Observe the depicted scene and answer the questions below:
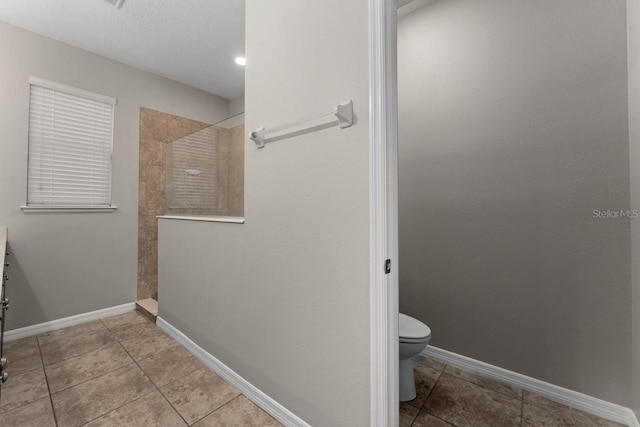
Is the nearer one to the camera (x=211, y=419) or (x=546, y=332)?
(x=211, y=419)

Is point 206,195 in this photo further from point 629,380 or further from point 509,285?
point 629,380

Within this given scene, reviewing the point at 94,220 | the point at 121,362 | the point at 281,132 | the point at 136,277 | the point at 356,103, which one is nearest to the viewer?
the point at 356,103

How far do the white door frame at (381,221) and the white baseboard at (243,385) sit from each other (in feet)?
1.70

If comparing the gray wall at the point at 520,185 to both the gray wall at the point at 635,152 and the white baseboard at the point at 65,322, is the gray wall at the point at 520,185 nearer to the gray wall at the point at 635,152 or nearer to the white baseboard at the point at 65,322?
the gray wall at the point at 635,152

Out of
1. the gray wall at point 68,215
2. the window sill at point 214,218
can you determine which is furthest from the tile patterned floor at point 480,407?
the gray wall at point 68,215

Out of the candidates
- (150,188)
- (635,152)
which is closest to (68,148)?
(150,188)

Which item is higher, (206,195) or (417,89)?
(417,89)

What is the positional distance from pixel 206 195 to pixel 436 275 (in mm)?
1788

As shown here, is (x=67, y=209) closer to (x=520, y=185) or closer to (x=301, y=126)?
(x=301, y=126)

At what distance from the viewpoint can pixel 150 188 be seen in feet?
9.89

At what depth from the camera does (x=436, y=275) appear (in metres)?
1.96

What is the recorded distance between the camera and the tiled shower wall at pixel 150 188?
295cm

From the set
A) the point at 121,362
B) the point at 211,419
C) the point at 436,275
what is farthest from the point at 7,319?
the point at 436,275

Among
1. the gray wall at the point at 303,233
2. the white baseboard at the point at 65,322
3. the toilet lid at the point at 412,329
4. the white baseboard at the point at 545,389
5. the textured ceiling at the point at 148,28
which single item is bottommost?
the white baseboard at the point at 545,389
